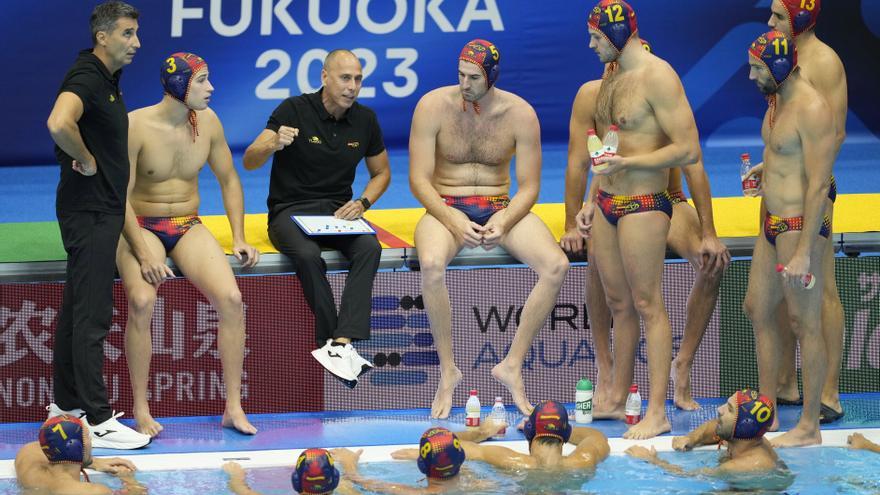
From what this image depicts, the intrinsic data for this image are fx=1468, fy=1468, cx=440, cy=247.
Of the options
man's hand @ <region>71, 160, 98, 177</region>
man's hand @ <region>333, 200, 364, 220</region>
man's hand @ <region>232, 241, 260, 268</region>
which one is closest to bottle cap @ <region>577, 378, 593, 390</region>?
man's hand @ <region>333, 200, 364, 220</region>

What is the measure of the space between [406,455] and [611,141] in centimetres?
199

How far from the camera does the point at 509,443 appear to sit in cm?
796

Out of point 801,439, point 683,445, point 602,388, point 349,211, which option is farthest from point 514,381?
point 801,439

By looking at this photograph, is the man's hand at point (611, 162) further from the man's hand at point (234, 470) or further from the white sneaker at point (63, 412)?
the white sneaker at point (63, 412)

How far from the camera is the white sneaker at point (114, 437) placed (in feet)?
25.2

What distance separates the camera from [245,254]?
8.41 metres

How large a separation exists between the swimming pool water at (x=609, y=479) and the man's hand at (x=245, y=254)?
55.7 inches

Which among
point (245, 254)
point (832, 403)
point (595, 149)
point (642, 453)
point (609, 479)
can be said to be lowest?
point (609, 479)

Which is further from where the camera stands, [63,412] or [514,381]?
[514,381]

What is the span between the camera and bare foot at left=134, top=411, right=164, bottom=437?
7.99 meters

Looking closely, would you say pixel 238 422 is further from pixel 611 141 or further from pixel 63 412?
pixel 611 141

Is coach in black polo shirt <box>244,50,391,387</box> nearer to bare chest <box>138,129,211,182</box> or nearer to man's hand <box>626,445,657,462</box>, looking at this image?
bare chest <box>138,129,211,182</box>

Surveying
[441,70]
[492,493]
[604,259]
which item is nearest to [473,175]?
[604,259]

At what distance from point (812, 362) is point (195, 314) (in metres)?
3.52
